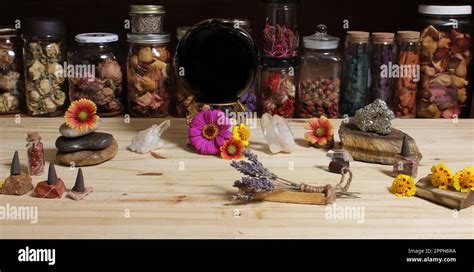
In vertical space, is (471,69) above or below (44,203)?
above

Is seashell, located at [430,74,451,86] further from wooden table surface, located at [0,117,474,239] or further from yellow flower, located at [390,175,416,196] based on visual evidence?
yellow flower, located at [390,175,416,196]

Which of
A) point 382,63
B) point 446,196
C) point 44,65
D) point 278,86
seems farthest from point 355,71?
point 44,65

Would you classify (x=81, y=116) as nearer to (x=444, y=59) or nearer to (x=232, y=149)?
(x=232, y=149)

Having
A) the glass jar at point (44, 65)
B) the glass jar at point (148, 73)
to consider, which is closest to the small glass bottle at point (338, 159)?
the glass jar at point (148, 73)

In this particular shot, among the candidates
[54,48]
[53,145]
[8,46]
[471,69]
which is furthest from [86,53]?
[471,69]

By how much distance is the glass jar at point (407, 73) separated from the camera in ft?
5.24

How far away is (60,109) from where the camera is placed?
1.64m

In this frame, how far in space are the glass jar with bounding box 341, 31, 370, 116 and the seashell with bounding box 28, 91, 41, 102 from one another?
0.71 metres

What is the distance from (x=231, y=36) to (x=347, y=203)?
46 cm

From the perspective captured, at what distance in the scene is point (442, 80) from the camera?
5.29 ft

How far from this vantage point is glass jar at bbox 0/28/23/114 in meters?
1.61

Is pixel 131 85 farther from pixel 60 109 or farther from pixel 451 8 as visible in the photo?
pixel 451 8

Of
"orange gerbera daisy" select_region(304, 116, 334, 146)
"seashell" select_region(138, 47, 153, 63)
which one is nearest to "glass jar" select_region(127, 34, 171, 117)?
"seashell" select_region(138, 47, 153, 63)
